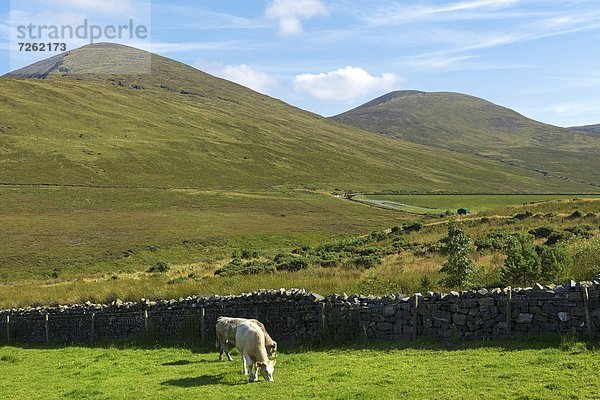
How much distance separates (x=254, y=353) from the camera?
16.4 meters

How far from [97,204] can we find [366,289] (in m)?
92.5

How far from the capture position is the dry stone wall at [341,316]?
1767 cm

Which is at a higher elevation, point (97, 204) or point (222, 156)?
point (222, 156)

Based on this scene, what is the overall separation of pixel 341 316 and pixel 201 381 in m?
6.47

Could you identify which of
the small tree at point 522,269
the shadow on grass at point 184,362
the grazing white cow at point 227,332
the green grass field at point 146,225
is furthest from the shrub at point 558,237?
the green grass field at point 146,225

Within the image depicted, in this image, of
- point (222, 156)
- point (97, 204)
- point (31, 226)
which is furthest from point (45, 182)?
point (222, 156)

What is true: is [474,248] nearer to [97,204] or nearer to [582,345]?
[582,345]

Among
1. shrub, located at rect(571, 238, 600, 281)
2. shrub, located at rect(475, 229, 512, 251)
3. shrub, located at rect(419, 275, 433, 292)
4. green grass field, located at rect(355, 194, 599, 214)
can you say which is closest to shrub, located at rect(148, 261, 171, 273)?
shrub, located at rect(475, 229, 512, 251)

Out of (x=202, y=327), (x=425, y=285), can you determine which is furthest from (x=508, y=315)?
(x=202, y=327)

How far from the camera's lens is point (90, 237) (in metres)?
75.8

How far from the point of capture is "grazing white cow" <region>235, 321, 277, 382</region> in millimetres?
15977

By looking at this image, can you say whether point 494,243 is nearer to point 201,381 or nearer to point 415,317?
point 415,317

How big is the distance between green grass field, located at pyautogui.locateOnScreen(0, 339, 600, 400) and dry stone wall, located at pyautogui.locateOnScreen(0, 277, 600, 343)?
2.53 feet

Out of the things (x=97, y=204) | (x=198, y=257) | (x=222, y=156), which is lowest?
(x=198, y=257)
